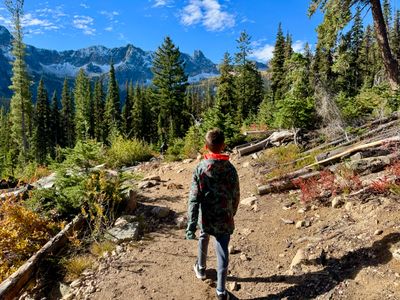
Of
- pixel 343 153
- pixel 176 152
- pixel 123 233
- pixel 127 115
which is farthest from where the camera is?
pixel 127 115

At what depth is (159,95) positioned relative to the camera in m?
40.9

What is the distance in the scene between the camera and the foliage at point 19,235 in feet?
17.1

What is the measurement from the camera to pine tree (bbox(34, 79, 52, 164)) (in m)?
60.6

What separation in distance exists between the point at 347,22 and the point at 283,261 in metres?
9.19

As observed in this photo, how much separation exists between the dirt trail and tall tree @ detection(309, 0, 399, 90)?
7356 mm

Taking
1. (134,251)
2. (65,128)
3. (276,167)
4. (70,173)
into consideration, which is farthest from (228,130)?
(65,128)

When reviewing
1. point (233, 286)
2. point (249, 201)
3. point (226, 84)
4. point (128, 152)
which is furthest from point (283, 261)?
point (226, 84)

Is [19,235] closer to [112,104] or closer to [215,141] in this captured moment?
[215,141]

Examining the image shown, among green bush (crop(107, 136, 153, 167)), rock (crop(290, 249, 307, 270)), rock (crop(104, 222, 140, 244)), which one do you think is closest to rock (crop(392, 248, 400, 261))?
rock (crop(290, 249, 307, 270))

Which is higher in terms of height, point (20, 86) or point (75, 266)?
point (20, 86)

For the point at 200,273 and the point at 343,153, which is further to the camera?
the point at 343,153

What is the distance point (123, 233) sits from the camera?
6020 mm

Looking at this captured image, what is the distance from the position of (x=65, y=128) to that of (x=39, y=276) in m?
71.1

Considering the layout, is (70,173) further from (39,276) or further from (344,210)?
(344,210)
